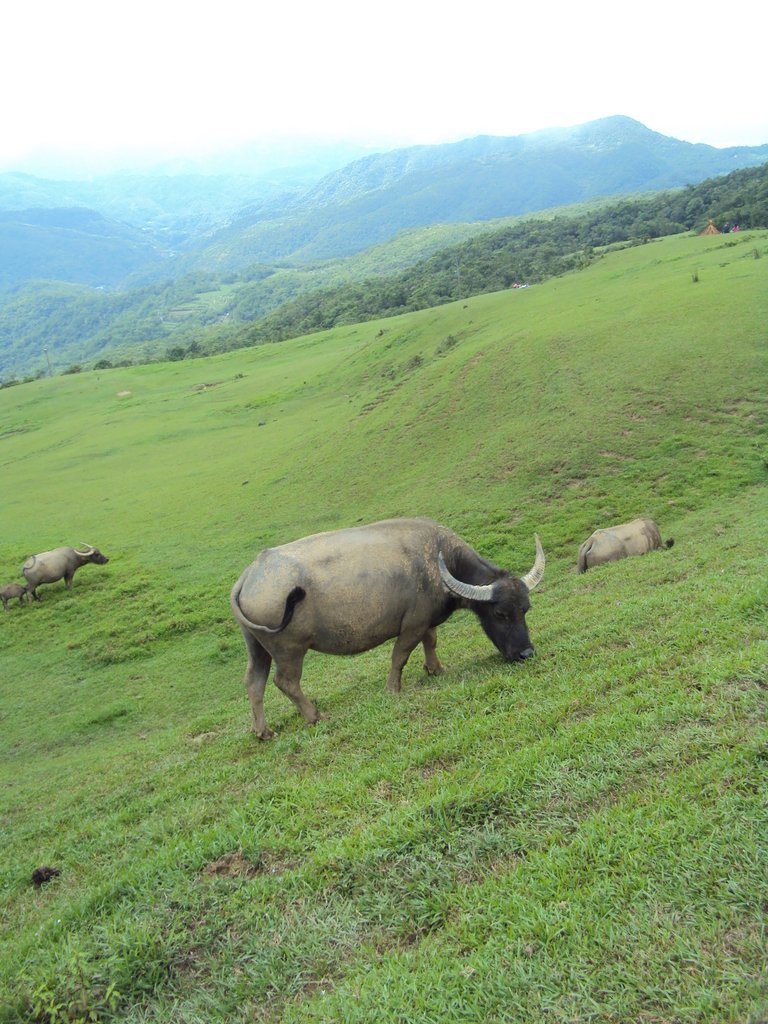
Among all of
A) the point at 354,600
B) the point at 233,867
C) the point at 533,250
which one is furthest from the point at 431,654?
the point at 533,250

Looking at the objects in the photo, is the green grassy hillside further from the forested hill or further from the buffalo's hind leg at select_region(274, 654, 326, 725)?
the forested hill

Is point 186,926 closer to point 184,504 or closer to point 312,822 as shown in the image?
point 312,822

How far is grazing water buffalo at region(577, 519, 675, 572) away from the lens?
16.3 metres

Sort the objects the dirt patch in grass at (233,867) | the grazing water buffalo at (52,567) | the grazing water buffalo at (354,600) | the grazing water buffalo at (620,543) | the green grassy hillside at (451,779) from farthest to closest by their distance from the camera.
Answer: the grazing water buffalo at (52,567)
the grazing water buffalo at (620,543)
the grazing water buffalo at (354,600)
the dirt patch in grass at (233,867)
the green grassy hillside at (451,779)

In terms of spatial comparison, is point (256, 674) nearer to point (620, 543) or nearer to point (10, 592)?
point (620, 543)

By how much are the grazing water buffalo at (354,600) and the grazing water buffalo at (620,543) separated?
23.9 ft

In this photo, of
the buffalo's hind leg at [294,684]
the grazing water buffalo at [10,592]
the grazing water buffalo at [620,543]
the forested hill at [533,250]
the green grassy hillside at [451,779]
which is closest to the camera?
the green grassy hillside at [451,779]

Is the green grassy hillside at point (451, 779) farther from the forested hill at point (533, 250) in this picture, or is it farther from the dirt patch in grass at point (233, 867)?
the forested hill at point (533, 250)

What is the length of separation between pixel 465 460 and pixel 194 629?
38.8 ft

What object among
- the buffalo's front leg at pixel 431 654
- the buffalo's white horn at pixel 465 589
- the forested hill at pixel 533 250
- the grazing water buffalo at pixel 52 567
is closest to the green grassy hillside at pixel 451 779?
the buffalo's front leg at pixel 431 654

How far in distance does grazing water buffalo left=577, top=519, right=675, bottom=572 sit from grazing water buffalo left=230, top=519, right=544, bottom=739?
727 centimetres

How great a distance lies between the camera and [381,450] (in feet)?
95.0

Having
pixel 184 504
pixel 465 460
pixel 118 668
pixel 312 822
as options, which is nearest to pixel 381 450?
pixel 465 460

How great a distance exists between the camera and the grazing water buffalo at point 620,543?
16.3 meters
